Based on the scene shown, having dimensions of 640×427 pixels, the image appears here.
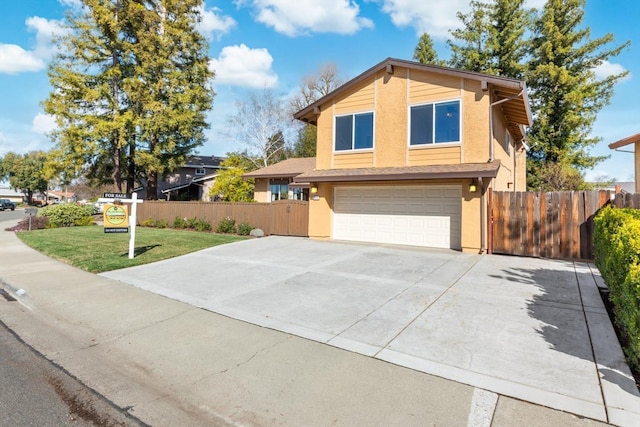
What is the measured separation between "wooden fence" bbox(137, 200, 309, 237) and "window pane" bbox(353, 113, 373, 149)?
350 cm

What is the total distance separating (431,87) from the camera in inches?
474

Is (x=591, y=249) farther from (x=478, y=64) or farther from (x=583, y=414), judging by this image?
(x=478, y=64)

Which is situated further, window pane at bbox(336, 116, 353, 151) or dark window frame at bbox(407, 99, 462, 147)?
window pane at bbox(336, 116, 353, 151)

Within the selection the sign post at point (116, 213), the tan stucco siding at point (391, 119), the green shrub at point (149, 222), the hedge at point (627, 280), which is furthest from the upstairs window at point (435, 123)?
the green shrub at point (149, 222)

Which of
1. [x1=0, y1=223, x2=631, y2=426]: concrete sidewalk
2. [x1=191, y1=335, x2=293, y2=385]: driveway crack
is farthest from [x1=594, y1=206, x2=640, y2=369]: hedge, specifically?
[x1=191, y1=335, x2=293, y2=385]: driveway crack

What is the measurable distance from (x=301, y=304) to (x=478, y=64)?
26.9m

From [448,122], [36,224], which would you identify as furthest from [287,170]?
[36,224]

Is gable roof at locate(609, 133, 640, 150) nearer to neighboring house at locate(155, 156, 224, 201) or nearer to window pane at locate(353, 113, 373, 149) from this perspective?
window pane at locate(353, 113, 373, 149)

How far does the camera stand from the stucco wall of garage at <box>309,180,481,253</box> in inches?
426

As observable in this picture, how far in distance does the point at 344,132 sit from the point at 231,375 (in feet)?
37.4

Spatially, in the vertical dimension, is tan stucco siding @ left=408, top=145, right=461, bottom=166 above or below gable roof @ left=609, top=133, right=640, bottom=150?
below

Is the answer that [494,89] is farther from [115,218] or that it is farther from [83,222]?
[83,222]

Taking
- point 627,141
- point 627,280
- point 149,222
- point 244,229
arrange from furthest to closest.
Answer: point 149,222 < point 244,229 < point 627,141 < point 627,280

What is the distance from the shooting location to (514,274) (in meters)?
8.02
